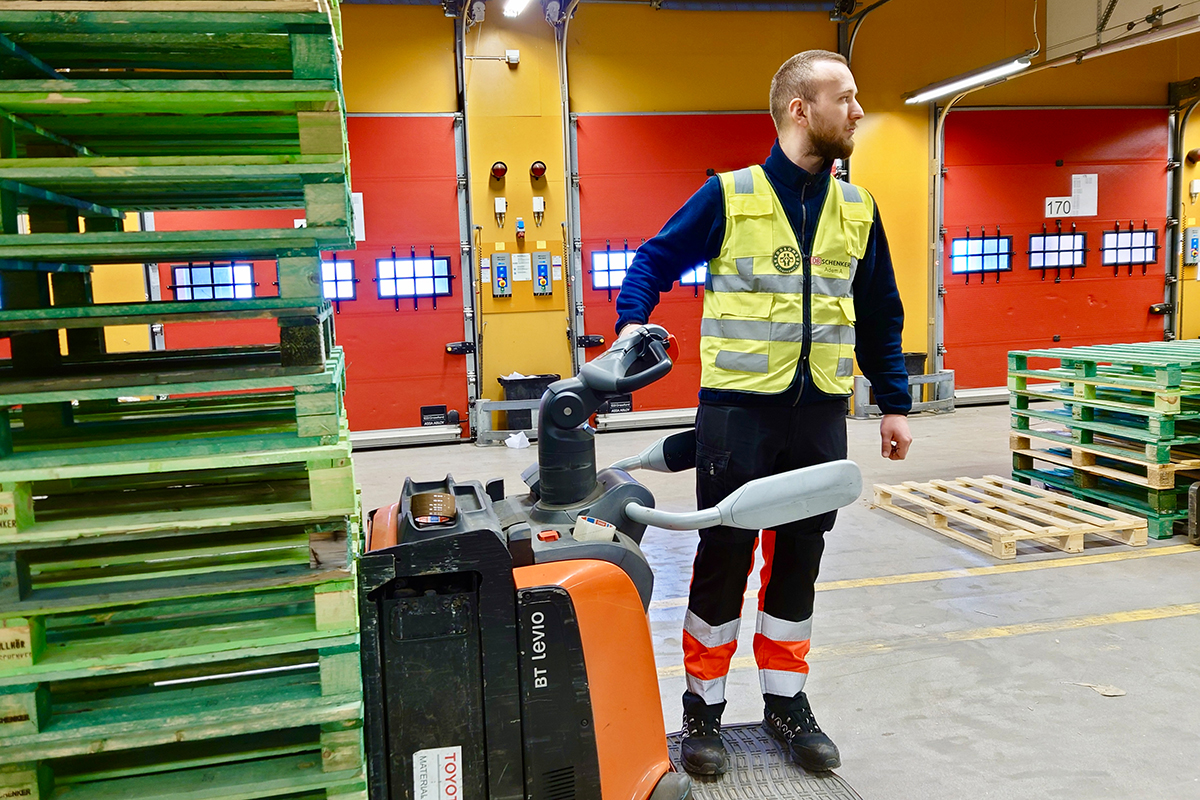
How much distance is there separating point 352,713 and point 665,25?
9861 mm

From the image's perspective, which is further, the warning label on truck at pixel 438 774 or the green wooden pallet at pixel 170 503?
the warning label on truck at pixel 438 774

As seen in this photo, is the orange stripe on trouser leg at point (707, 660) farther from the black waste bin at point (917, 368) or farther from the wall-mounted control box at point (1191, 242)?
the wall-mounted control box at point (1191, 242)

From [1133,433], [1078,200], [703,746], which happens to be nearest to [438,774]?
[703,746]

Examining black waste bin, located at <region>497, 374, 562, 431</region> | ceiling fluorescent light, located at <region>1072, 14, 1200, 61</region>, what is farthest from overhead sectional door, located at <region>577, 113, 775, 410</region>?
ceiling fluorescent light, located at <region>1072, 14, 1200, 61</region>

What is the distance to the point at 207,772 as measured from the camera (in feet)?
6.14

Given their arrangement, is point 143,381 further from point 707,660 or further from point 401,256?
point 401,256

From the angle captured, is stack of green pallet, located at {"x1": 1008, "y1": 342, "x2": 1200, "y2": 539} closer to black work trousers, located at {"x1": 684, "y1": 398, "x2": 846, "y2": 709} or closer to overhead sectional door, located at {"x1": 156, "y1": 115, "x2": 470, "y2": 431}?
black work trousers, located at {"x1": 684, "y1": 398, "x2": 846, "y2": 709}

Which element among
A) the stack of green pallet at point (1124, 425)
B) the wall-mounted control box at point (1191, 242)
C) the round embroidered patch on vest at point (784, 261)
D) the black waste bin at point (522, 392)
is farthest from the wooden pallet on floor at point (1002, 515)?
the wall-mounted control box at point (1191, 242)

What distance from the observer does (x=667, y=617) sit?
14.0 feet

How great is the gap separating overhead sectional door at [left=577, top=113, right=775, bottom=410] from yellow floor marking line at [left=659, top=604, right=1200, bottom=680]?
6.39m

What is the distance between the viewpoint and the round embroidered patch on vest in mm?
2633

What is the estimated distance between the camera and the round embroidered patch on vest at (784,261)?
263 centimetres

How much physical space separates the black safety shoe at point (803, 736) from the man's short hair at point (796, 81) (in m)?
1.94

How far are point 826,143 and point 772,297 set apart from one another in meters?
0.51
